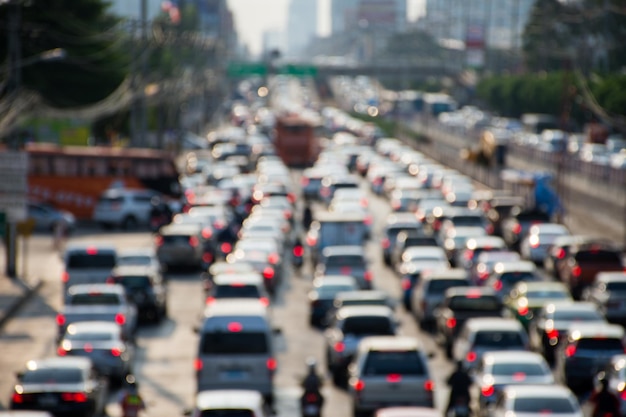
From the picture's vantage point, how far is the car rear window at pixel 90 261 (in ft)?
142

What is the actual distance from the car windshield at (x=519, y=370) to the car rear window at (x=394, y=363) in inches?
58.3

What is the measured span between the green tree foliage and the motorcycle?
2277 inches

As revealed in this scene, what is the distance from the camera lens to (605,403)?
25156 millimetres

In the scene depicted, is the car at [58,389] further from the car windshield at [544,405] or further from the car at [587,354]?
the car at [587,354]

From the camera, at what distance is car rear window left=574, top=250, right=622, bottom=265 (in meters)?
44.7

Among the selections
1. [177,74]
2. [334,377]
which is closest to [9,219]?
[334,377]

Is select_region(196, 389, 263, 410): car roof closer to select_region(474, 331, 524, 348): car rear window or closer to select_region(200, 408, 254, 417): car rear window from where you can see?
select_region(200, 408, 254, 417): car rear window

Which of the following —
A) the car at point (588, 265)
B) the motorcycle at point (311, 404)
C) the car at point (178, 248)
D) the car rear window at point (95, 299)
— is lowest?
the car at point (178, 248)

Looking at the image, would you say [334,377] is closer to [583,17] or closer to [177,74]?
[177,74]

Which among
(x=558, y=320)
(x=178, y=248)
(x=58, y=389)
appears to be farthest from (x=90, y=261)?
(x=58, y=389)

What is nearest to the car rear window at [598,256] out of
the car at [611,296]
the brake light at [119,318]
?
the car at [611,296]

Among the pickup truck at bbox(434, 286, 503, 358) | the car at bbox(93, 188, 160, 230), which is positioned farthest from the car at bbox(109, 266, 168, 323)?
the car at bbox(93, 188, 160, 230)

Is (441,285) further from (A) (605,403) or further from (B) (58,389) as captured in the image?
(B) (58,389)

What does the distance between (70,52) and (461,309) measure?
184 feet
